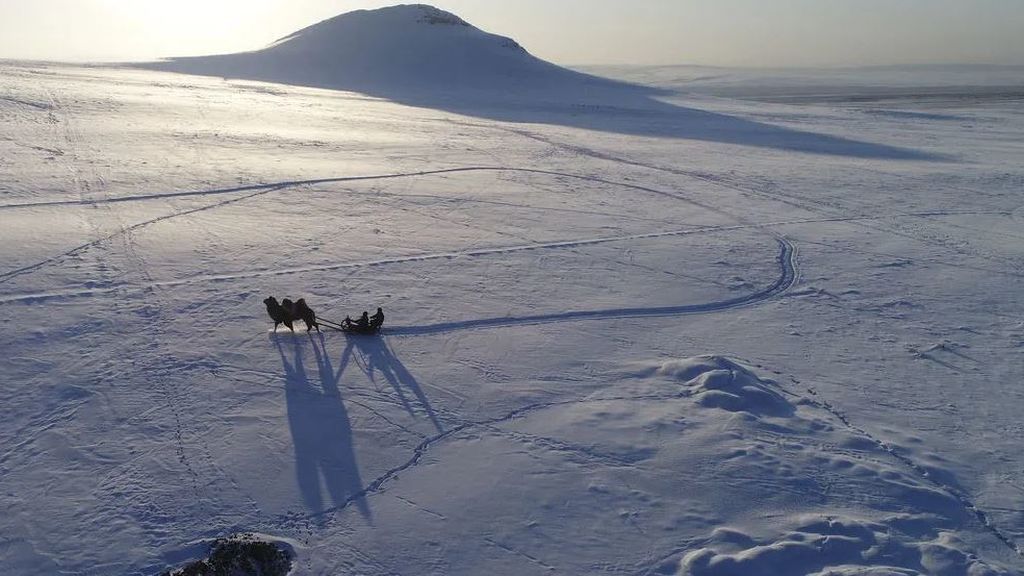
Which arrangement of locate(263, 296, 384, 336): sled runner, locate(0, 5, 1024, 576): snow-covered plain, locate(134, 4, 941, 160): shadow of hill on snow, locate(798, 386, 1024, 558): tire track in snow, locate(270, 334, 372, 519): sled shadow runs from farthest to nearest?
1. locate(134, 4, 941, 160): shadow of hill on snow
2. locate(263, 296, 384, 336): sled runner
3. locate(270, 334, 372, 519): sled shadow
4. locate(798, 386, 1024, 558): tire track in snow
5. locate(0, 5, 1024, 576): snow-covered plain

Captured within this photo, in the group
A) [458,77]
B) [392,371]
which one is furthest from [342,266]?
[458,77]

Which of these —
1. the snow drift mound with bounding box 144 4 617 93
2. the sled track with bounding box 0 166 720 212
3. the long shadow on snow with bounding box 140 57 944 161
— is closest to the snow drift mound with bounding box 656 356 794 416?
the sled track with bounding box 0 166 720 212

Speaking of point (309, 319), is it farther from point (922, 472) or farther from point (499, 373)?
point (922, 472)

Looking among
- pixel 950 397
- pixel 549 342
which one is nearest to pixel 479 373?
pixel 549 342

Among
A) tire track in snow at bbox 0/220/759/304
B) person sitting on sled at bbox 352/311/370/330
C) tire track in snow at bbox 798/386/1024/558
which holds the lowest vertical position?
tire track in snow at bbox 798/386/1024/558

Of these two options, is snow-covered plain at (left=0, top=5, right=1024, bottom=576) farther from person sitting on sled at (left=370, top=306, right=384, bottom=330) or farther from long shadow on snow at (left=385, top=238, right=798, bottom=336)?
person sitting on sled at (left=370, top=306, right=384, bottom=330)

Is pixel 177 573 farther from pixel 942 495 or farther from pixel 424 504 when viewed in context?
pixel 942 495

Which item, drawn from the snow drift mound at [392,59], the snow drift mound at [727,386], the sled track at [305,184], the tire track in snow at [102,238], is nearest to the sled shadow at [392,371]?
the snow drift mound at [727,386]
